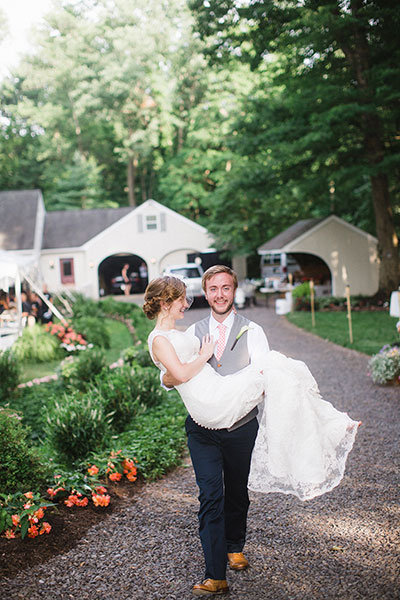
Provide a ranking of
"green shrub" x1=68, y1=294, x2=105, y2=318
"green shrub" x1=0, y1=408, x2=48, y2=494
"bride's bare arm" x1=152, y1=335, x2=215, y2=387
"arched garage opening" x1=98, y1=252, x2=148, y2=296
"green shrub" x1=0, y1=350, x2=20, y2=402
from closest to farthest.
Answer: "bride's bare arm" x1=152, y1=335, x2=215, y2=387, "green shrub" x1=0, y1=408, x2=48, y2=494, "green shrub" x1=0, y1=350, x2=20, y2=402, "green shrub" x1=68, y1=294, x2=105, y2=318, "arched garage opening" x1=98, y1=252, x2=148, y2=296

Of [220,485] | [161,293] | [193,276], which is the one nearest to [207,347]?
[161,293]

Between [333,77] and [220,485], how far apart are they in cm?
1951

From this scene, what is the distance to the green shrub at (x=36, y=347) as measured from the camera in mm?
13610

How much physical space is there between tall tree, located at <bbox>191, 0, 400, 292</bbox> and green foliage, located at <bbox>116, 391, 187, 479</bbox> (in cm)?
1373

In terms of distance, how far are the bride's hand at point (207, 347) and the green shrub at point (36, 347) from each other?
10781mm

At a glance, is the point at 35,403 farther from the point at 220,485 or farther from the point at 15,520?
the point at 220,485

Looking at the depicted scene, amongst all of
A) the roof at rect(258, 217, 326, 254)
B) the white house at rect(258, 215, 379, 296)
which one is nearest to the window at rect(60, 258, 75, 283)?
the roof at rect(258, 217, 326, 254)

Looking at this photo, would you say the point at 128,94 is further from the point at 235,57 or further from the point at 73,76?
the point at 235,57

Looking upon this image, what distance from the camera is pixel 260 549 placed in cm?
398

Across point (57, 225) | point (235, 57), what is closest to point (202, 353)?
point (235, 57)

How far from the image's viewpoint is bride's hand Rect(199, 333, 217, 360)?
131 inches

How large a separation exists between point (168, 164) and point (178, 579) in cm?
4601

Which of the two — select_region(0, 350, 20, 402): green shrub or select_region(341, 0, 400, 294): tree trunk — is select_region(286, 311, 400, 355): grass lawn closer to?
select_region(341, 0, 400, 294): tree trunk

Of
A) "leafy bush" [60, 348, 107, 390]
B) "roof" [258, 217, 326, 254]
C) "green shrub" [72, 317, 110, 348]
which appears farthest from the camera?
"roof" [258, 217, 326, 254]
